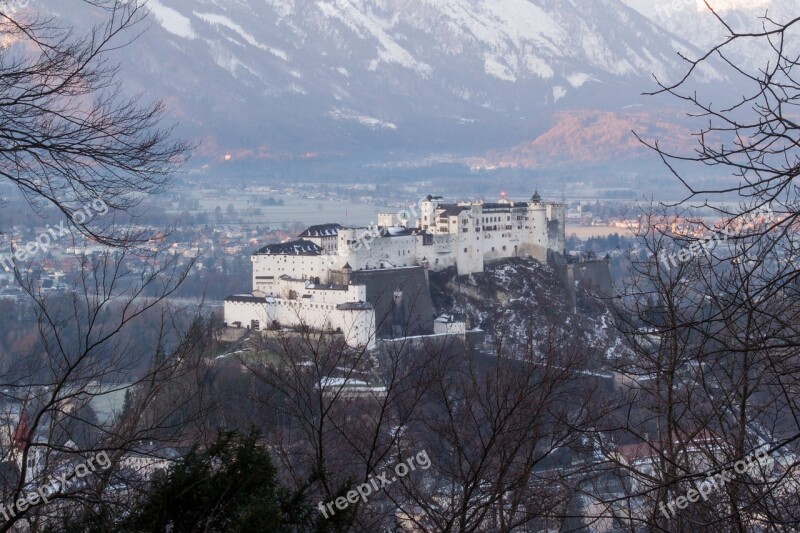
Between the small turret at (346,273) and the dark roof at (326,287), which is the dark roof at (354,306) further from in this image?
the small turret at (346,273)

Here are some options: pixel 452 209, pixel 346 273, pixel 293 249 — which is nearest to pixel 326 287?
pixel 346 273

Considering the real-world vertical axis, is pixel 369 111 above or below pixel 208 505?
above

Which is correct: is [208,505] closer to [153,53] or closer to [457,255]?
[457,255]

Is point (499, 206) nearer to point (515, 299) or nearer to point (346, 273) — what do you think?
point (515, 299)

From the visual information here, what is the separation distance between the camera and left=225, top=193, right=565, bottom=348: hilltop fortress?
2797cm

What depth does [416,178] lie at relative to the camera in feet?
329

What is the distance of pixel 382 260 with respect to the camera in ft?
103

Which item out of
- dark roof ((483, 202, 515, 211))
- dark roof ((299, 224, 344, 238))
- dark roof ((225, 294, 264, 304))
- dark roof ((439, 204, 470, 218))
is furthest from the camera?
dark roof ((483, 202, 515, 211))

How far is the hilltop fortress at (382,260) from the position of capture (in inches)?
1101

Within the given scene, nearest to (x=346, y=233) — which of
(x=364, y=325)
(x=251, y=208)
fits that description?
(x=364, y=325)

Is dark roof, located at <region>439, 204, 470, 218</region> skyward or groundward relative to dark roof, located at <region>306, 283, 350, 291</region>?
skyward

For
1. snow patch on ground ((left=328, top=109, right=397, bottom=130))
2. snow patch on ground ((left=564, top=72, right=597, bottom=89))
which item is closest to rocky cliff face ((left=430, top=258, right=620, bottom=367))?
snow patch on ground ((left=328, top=109, right=397, bottom=130))

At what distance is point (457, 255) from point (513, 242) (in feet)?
11.7

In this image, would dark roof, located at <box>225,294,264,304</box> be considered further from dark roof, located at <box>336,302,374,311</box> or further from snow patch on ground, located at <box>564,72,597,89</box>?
snow patch on ground, located at <box>564,72,597,89</box>
